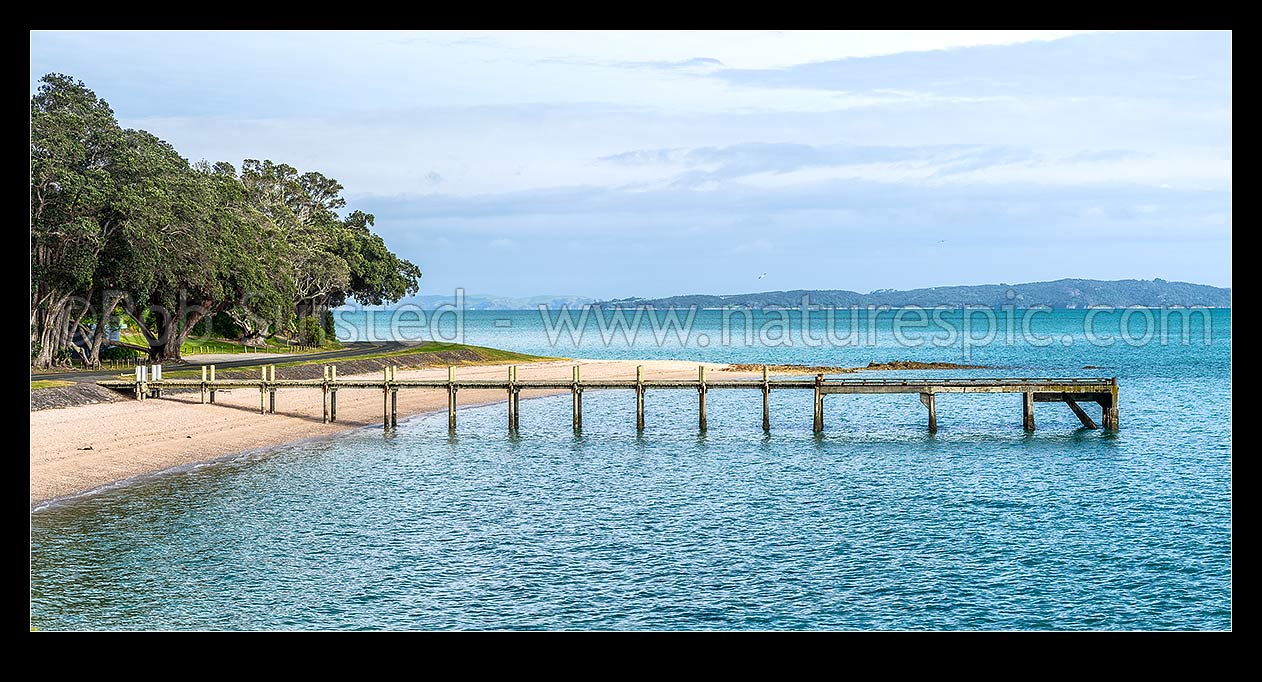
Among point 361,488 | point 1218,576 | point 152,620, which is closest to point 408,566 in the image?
point 152,620

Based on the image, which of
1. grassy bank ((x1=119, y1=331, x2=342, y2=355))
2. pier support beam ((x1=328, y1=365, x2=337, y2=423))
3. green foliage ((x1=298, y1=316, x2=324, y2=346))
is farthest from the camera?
green foliage ((x1=298, y1=316, x2=324, y2=346))

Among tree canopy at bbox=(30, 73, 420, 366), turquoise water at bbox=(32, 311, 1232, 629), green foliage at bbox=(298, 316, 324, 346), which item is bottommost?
turquoise water at bbox=(32, 311, 1232, 629)

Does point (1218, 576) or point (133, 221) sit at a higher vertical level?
point (133, 221)

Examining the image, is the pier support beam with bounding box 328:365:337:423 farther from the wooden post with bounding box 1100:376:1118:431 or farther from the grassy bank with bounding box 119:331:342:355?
the wooden post with bounding box 1100:376:1118:431

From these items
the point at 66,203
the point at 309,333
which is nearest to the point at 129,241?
the point at 66,203

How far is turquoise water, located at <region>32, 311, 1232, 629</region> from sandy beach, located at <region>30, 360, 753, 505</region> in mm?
1379

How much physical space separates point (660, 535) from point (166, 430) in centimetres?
2085

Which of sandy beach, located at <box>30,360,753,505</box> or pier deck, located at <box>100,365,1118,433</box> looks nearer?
sandy beach, located at <box>30,360,753,505</box>

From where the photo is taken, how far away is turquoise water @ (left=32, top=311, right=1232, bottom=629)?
62.3ft

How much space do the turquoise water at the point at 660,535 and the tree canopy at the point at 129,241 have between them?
54.3 ft

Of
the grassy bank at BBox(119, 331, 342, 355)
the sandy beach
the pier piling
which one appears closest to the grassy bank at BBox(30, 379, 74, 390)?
the sandy beach
